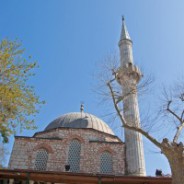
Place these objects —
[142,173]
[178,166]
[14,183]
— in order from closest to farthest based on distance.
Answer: [178,166], [14,183], [142,173]

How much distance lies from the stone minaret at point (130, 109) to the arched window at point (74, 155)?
2612mm

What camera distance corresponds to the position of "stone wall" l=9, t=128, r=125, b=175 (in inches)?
535

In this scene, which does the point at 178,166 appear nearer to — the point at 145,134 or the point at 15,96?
the point at 145,134

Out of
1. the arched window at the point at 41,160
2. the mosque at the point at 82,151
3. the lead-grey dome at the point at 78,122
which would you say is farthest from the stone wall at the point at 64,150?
the lead-grey dome at the point at 78,122

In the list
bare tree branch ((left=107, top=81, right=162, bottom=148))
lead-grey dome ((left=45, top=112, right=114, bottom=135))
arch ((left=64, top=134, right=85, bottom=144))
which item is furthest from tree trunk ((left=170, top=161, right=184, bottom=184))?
lead-grey dome ((left=45, top=112, right=114, bottom=135))

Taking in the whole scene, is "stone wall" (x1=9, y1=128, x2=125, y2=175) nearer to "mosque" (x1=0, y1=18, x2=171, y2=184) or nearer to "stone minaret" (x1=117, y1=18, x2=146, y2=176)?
"mosque" (x1=0, y1=18, x2=171, y2=184)

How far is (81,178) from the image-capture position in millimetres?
7273

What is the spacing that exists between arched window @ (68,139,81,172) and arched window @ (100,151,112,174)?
4.13 ft

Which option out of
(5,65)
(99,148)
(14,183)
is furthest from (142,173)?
(5,65)

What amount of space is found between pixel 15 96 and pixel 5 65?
3.49 ft

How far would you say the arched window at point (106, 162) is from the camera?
1380 centimetres

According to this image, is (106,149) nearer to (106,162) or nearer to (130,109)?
(106,162)

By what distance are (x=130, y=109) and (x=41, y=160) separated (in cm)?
560

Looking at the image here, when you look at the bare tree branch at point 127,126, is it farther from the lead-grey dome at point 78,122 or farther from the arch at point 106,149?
the lead-grey dome at point 78,122
